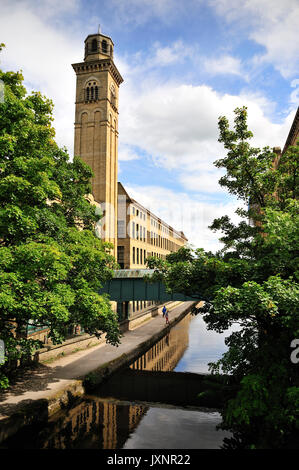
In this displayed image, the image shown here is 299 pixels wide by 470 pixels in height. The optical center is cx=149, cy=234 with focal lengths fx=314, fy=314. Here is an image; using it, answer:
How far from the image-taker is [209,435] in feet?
40.9

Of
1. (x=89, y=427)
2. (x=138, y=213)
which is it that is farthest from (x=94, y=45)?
(x=89, y=427)

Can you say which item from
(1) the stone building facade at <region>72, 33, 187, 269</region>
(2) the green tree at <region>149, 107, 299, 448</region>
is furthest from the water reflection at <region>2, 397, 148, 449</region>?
(1) the stone building facade at <region>72, 33, 187, 269</region>

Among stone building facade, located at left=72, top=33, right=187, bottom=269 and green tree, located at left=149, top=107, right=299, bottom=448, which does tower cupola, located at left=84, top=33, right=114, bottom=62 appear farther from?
green tree, located at left=149, top=107, right=299, bottom=448

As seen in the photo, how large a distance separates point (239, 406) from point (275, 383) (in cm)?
111

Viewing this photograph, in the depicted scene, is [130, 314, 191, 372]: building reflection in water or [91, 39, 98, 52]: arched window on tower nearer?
[130, 314, 191, 372]: building reflection in water

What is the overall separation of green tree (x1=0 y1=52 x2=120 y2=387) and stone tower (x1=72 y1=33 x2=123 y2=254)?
1099 inches

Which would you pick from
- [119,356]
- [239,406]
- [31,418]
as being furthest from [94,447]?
[119,356]

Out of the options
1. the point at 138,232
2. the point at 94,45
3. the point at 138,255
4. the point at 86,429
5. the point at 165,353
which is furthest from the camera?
the point at 138,232

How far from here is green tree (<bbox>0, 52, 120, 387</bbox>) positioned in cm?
1112

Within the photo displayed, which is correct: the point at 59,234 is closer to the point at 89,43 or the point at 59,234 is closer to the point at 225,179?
the point at 225,179

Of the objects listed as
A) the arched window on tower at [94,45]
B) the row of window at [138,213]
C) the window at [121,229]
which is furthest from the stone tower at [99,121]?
the row of window at [138,213]

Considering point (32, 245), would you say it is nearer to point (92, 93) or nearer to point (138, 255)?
point (138, 255)

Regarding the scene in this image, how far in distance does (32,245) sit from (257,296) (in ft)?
26.0

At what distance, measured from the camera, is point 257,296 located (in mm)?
7258
